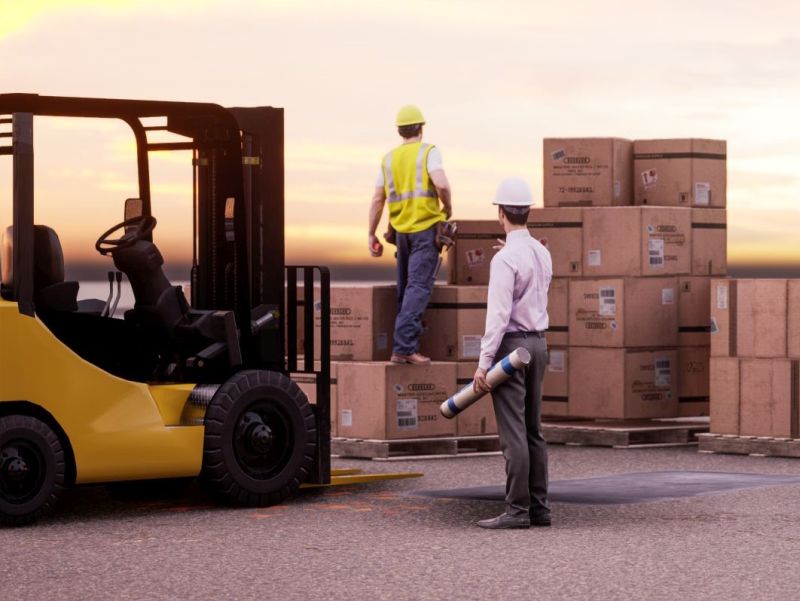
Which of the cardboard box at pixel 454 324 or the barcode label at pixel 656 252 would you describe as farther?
the barcode label at pixel 656 252

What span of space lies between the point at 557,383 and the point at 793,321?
2.25m

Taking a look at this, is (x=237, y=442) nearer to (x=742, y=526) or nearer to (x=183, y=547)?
(x=183, y=547)

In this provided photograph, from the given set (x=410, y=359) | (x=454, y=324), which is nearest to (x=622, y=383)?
(x=454, y=324)

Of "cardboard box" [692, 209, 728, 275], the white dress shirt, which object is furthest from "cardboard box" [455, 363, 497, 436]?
the white dress shirt

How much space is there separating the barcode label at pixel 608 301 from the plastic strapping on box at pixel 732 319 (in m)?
1.07

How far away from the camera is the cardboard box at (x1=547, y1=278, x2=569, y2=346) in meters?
13.9

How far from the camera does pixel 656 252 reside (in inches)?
542

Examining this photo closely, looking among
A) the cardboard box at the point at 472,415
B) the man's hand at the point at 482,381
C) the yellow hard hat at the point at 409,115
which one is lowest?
the cardboard box at the point at 472,415

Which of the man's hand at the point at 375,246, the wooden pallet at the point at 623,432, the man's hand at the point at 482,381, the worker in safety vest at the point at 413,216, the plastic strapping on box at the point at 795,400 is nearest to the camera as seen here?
the man's hand at the point at 482,381

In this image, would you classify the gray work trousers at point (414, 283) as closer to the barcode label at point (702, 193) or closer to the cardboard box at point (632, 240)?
the cardboard box at point (632, 240)

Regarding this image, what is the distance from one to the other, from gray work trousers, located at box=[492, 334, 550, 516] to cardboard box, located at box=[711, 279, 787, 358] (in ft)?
15.0

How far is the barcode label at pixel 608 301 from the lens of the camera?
44.9 ft

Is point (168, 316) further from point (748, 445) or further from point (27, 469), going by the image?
point (748, 445)

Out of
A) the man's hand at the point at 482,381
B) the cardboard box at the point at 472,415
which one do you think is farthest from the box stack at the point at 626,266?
the man's hand at the point at 482,381
